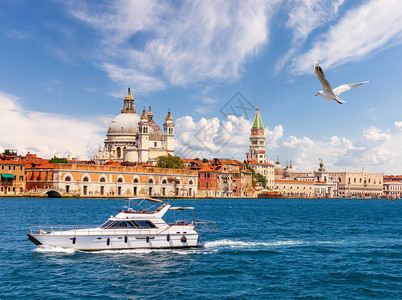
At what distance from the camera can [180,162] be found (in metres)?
125

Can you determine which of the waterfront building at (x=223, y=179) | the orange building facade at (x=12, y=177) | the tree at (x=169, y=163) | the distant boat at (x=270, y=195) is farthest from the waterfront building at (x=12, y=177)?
the distant boat at (x=270, y=195)

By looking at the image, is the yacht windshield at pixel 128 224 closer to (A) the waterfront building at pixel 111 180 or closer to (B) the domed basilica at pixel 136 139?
(A) the waterfront building at pixel 111 180

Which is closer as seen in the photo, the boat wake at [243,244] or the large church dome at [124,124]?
the boat wake at [243,244]

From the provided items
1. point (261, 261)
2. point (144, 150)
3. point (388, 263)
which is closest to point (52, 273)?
point (261, 261)

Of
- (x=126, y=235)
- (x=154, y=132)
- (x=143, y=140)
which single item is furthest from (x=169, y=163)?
(x=126, y=235)

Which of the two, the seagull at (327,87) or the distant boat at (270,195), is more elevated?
the seagull at (327,87)

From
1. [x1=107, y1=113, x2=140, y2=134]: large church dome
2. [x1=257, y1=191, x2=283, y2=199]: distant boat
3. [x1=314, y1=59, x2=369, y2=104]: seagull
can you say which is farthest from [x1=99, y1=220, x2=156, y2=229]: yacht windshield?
[x1=257, y1=191, x2=283, y2=199]: distant boat

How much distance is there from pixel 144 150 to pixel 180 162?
1171 cm

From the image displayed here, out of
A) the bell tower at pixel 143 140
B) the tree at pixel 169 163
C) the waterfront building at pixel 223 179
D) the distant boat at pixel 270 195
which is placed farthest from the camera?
the distant boat at pixel 270 195

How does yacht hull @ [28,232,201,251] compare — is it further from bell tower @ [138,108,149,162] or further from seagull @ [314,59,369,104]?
bell tower @ [138,108,149,162]

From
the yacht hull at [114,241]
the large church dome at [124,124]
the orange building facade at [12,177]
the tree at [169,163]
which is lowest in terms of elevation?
the yacht hull at [114,241]

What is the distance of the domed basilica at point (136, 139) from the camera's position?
13162 centimetres

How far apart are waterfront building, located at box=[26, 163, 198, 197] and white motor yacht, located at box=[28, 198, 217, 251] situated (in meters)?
71.9

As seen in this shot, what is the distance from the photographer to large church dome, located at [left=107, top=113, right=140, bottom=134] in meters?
139
